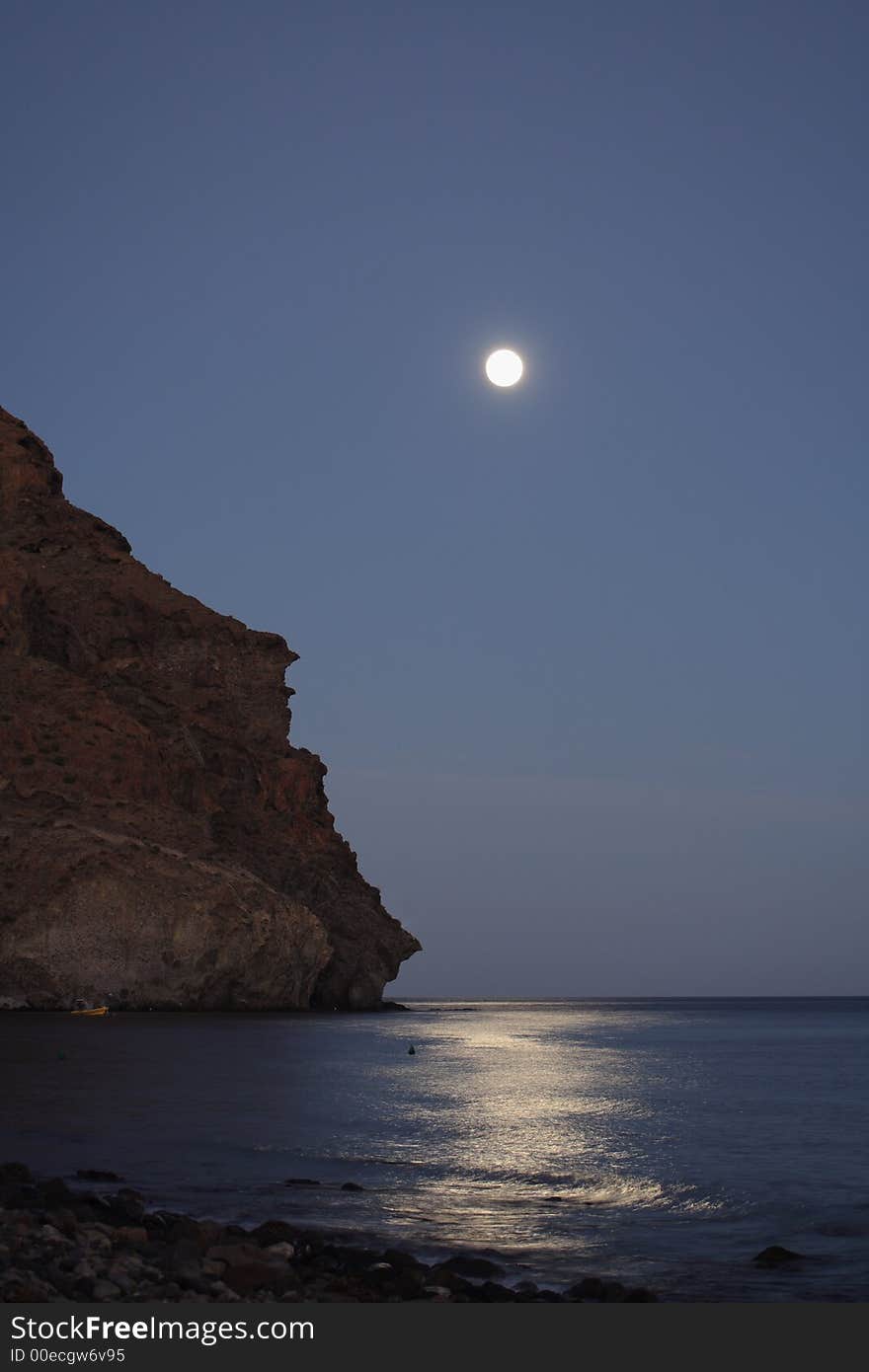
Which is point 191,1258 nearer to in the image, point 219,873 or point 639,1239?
point 639,1239

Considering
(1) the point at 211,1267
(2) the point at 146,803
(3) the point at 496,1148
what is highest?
(2) the point at 146,803

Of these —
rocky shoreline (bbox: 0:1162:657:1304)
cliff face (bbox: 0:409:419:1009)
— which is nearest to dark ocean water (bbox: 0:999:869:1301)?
rocky shoreline (bbox: 0:1162:657:1304)

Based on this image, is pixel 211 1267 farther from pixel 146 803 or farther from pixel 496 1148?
pixel 146 803

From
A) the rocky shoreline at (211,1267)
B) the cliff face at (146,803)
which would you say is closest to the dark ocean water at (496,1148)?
the rocky shoreline at (211,1267)

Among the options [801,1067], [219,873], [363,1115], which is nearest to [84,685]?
[219,873]

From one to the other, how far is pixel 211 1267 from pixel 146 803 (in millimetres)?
81507

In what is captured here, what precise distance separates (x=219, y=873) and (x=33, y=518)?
4938 cm

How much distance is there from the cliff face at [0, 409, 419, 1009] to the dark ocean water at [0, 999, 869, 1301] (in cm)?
1923

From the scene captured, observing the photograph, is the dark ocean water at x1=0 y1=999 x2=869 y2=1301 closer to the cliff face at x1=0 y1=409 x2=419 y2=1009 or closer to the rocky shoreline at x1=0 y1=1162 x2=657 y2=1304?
the rocky shoreline at x1=0 y1=1162 x2=657 y2=1304

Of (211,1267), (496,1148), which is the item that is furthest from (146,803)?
(211,1267)

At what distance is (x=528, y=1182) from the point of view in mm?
22906

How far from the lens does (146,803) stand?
91.9 m

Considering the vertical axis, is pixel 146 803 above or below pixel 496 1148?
above

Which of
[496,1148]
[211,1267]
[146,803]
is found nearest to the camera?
[211,1267]
